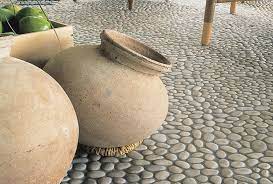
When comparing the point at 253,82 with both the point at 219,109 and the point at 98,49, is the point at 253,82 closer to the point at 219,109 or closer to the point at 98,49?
the point at 219,109

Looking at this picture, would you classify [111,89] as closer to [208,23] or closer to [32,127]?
[32,127]

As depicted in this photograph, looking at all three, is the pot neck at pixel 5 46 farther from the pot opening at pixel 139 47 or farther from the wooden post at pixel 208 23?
the wooden post at pixel 208 23

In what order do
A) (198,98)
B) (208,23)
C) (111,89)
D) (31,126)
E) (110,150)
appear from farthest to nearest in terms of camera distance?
(208,23) → (198,98) → (110,150) → (111,89) → (31,126)

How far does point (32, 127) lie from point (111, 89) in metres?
0.31

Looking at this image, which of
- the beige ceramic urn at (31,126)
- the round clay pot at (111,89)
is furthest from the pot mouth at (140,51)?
the beige ceramic urn at (31,126)

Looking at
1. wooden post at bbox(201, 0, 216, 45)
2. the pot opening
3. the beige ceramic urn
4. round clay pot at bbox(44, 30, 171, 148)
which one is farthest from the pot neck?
wooden post at bbox(201, 0, 216, 45)

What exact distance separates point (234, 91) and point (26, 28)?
3.08 feet

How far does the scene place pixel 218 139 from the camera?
146cm

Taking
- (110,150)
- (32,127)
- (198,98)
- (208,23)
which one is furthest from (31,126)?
(208,23)

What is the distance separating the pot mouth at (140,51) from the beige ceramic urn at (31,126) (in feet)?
0.79

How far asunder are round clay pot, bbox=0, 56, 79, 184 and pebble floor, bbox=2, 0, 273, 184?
9.5 inches

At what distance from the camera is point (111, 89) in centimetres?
117

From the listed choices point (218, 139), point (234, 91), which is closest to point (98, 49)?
point (218, 139)

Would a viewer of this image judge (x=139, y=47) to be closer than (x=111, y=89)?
No
